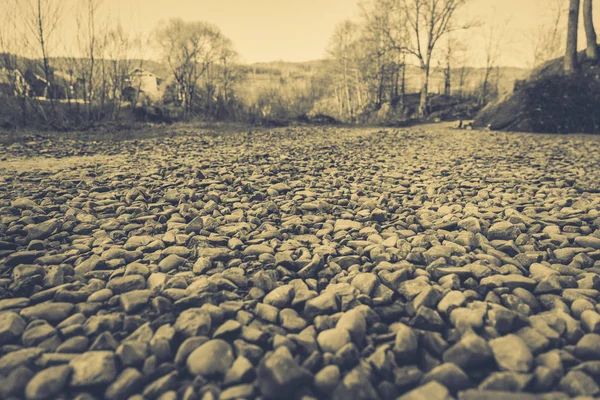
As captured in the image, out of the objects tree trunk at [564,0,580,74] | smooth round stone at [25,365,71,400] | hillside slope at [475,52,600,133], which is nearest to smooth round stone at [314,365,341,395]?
smooth round stone at [25,365,71,400]

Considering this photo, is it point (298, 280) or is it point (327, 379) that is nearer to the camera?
point (327, 379)

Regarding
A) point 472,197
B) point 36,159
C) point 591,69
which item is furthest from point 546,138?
point 36,159

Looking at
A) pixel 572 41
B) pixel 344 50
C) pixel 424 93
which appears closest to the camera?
pixel 572 41

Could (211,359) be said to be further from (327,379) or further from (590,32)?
(590,32)

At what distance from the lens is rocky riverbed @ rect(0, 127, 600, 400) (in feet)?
3.22

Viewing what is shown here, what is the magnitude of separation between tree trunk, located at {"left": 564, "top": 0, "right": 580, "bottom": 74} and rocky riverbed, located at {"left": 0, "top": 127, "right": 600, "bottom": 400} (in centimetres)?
919

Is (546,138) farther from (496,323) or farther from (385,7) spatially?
(385,7)

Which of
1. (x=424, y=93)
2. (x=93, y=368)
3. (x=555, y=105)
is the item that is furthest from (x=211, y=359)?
(x=424, y=93)

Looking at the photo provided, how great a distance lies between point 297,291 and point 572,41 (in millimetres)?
12580

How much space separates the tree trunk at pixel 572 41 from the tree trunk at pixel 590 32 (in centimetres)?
48

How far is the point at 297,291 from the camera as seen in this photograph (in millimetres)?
1450

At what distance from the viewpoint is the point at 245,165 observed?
4.38 metres

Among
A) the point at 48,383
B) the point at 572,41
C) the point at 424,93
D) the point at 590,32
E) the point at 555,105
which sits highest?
the point at 590,32

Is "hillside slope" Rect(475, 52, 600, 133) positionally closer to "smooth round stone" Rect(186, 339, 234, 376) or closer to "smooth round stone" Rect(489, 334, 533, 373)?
"smooth round stone" Rect(489, 334, 533, 373)
